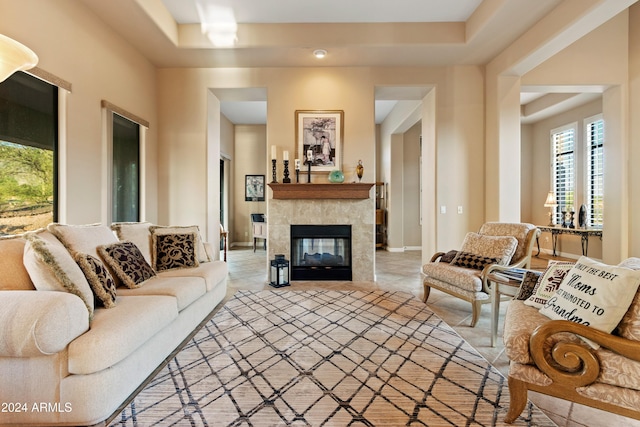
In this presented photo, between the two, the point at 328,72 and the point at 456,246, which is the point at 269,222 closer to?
the point at 328,72

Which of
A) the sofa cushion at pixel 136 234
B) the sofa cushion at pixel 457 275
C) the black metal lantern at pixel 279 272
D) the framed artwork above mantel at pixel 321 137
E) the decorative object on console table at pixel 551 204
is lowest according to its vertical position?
the black metal lantern at pixel 279 272

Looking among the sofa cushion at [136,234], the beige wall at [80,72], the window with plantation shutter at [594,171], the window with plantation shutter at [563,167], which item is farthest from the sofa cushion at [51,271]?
the window with plantation shutter at [563,167]

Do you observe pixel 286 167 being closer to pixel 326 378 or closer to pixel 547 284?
pixel 326 378

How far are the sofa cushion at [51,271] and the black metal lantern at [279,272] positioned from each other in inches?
97.6

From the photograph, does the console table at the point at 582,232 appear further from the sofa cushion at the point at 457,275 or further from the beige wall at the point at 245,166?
the beige wall at the point at 245,166

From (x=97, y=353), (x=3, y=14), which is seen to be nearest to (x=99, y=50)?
(x=3, y=14)

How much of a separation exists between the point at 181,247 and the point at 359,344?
2043 mm

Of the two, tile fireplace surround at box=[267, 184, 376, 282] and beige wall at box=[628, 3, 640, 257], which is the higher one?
beige wall at box=[628, 3, 640, 257]

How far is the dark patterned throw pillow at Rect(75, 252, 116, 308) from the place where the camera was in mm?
1873

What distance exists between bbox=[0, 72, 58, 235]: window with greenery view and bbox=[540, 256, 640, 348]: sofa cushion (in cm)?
393

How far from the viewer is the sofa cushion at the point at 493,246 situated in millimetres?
2983

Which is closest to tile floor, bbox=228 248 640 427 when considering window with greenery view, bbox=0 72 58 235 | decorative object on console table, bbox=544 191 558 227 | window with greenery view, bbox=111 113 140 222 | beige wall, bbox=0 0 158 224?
decorative object on console table, bbox=544 191 558 227

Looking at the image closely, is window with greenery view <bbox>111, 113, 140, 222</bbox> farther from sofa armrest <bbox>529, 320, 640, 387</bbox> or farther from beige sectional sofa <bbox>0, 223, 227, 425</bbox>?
sofa armrest <bbox>529, 320, 640, 387</bbox>

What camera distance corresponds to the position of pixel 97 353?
146 cm
